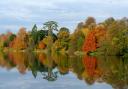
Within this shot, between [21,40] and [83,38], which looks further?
[21,40]

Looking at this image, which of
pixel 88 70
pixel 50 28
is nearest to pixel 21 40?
pixel 50 28

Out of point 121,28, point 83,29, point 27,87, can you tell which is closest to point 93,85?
point 27,87

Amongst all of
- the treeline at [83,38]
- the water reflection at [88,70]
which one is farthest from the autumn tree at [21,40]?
the water reflection at [88,70]

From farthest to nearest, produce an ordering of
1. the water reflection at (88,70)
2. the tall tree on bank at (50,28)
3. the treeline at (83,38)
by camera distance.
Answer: the tall tree on bank at (50,28) < the treeline at (83,38) < the water reflection at (88,70)

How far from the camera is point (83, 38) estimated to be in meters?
85.1

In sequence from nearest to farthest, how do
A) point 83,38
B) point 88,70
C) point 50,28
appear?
point 88,70, point 83,38, point 50,28

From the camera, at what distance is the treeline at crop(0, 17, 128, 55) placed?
69188 millimetres

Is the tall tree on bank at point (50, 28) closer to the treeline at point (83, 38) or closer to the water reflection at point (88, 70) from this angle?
the treeline at point (83, 38)

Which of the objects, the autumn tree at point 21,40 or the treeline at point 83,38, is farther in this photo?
the autumn tree at point 21,40

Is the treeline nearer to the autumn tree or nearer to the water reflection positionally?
the autumn tree

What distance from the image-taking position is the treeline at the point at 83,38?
227 ft

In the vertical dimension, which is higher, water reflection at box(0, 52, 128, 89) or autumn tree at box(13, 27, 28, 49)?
water reflection at box(0, 52, 128, 89)

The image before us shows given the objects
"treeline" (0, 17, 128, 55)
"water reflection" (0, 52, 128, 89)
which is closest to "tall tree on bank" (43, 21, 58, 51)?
"treeline" (0, 17, 128, 55)

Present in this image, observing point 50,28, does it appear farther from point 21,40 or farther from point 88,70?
point 88,70
